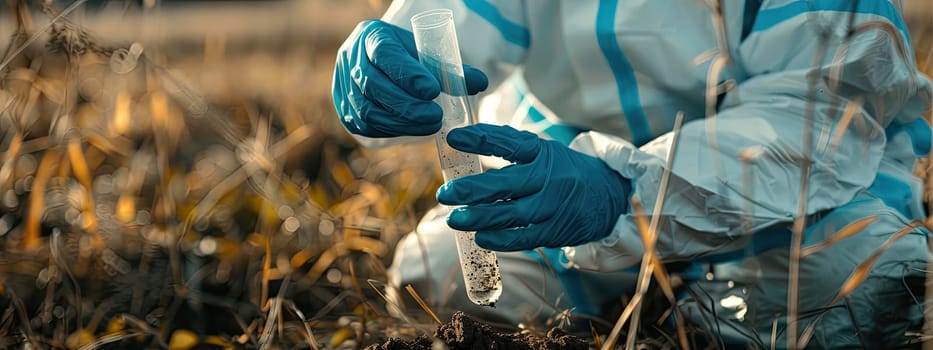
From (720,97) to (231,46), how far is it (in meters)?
4.31

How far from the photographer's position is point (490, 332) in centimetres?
112

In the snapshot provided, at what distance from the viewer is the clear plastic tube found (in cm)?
119

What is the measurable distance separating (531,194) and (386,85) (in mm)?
236

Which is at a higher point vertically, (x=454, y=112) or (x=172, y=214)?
(x=454, y=112)

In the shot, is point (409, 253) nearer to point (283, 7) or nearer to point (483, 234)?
point (483, 234)

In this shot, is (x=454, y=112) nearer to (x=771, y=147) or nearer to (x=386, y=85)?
(x=386, y=85)

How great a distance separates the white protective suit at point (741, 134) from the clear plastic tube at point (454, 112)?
0.14 metres

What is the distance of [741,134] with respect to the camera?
1.45m

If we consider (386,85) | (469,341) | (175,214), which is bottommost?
(175,214)

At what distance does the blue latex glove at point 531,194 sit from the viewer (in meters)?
1.22

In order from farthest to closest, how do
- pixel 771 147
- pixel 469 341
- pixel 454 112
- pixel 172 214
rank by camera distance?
Result: pixel 172 214 < pixel 771 147 < pixel 454 112 < pixel 469 341

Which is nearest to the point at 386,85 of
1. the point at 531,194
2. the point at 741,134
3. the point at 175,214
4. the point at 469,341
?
the point at 531,194

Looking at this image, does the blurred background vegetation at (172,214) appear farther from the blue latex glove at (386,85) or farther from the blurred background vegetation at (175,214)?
the blue latex glove at (386,85)

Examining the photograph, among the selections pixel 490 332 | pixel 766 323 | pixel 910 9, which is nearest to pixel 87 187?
pixel 490 332
